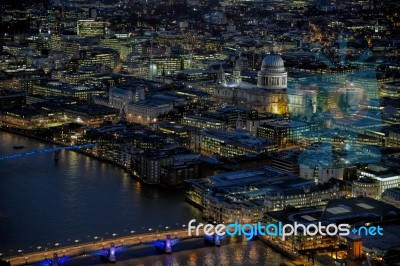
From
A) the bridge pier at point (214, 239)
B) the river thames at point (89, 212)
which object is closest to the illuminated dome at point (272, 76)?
the river thames at point (89, 212)

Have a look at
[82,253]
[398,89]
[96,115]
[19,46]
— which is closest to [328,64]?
[398,89]

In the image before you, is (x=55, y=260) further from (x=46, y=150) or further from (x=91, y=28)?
(x=91, y=28)

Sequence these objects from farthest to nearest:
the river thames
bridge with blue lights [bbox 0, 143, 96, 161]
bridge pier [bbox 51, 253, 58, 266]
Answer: bridge with blue lights [bbox 0, 143, 96, 161]
the river thames
bridge pier [bbox 51, 253, 58, 266]

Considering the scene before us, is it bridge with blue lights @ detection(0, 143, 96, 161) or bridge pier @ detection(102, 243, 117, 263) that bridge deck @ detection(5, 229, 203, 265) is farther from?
bridge with blue lights @ detection(0, 143, 96, 161)

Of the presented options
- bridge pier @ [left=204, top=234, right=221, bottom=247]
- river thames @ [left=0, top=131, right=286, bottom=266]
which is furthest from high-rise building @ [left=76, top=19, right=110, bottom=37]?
bridge pier @ [left=204, top=234, right=221, bottom=247]

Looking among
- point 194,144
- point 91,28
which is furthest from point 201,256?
point 91,28

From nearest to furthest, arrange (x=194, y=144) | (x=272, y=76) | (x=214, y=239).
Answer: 1. (x=214, y=239)
2. (x=194, y=144)
3. (x=272, y=76)
